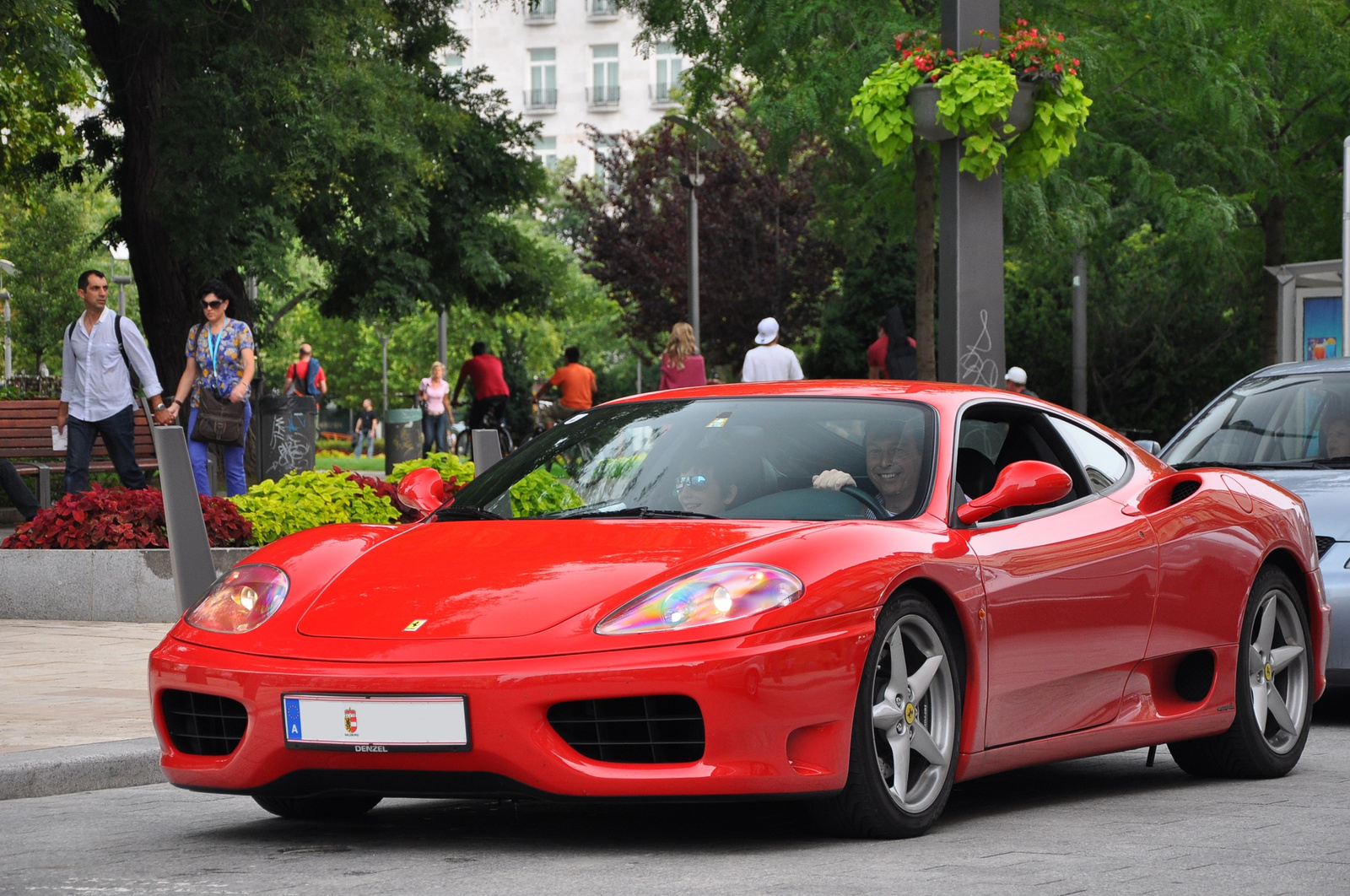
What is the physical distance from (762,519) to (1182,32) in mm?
16154

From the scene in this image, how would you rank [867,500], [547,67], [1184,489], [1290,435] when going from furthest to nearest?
1. [547,67]
2. [1290,435]
3. [1184,489]
4. [867,500]

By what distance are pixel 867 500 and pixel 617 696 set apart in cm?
119

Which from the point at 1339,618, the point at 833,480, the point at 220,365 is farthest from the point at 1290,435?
the point at 220,365

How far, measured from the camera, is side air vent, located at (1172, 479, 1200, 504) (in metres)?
6.58

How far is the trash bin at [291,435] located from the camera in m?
19.0

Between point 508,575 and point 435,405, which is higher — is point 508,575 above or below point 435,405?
above

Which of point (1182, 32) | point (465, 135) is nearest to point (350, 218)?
point (465, 135)

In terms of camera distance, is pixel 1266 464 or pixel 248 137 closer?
pixel 1266 464

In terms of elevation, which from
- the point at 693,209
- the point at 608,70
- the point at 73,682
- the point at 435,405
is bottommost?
the point at 435,405

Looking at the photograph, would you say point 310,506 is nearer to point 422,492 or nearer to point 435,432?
point 422,492

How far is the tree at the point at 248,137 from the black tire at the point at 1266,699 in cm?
1135

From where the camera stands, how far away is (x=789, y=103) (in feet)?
59.8

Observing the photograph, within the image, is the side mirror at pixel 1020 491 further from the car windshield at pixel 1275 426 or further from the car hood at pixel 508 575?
the car windshield at pixel 1275 426

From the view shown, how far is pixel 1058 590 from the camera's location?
573 cm
